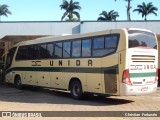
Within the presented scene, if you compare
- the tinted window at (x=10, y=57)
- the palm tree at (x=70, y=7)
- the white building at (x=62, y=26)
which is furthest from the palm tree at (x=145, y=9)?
the tinted window at (x=10, y=57)

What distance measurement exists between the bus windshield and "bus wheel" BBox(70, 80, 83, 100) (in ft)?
11.4

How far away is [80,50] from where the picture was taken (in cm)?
1705

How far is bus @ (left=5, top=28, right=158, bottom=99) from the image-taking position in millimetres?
15000

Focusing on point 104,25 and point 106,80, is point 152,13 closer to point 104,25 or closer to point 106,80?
point 104,25

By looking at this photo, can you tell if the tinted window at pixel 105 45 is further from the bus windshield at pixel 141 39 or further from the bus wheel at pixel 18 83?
the bus wheel at pixel 18 83

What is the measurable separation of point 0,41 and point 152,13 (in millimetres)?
64244

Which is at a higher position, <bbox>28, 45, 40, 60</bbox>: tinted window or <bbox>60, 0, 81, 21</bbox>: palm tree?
<bbox>60, 0, 81, 21</bbox>: palm tree

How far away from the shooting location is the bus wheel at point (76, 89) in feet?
56.4

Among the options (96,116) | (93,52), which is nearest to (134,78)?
(93,52)

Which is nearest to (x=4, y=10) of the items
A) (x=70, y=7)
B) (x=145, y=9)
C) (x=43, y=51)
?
(x=70, y=7)

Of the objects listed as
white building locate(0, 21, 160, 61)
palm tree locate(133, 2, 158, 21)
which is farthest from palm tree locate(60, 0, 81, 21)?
white building locate(0, 21, 160, 61)

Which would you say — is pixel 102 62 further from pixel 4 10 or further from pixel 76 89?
pixel 4 10

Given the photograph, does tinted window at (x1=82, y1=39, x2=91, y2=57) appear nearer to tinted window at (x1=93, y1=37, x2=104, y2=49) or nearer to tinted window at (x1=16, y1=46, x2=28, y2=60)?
tinted window at (x1=93, y1=37, x2=104, y2=49)

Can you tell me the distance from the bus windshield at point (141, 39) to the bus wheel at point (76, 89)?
3.47 m
